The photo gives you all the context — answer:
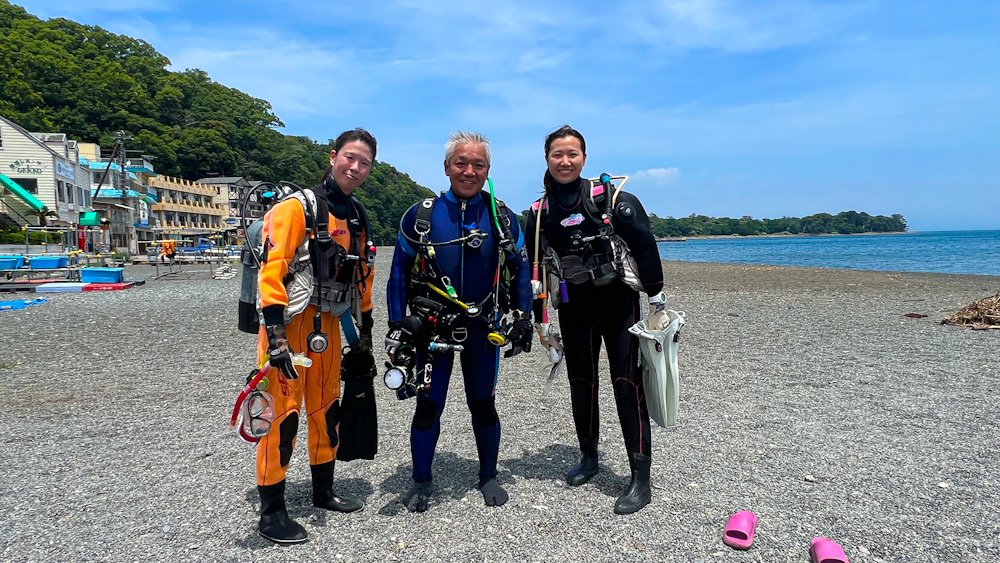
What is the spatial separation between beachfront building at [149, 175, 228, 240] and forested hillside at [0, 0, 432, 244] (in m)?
6.75

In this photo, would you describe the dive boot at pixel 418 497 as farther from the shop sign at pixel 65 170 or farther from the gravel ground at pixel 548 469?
the shop sign at pixel 65 170

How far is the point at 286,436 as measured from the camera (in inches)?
116

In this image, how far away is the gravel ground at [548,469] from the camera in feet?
9.52

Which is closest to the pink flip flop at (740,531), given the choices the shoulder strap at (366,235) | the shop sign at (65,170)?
the shoulder strap at (366,235)

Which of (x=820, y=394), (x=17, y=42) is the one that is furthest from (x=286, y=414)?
(x=17, y=42)

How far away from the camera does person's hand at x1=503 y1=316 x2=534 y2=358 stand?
3.40 metres

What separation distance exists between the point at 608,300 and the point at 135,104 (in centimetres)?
8393

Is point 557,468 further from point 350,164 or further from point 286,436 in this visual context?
point 350,164

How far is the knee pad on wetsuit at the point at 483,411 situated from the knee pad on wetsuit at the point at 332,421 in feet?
2.66

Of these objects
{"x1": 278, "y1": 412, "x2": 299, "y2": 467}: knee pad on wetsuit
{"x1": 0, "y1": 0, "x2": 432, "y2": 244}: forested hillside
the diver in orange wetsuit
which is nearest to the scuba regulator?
the diver in orange wetsuit

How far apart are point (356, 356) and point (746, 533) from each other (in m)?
2.33

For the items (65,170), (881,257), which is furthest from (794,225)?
(65,170)

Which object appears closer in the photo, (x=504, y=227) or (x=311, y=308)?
(x=311, y=308)

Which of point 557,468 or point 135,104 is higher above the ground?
point 135,104
